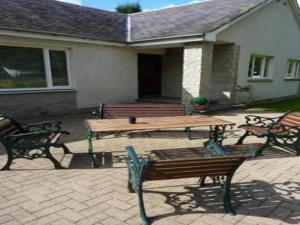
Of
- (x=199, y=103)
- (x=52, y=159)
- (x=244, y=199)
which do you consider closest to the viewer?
(x=244, y=199)

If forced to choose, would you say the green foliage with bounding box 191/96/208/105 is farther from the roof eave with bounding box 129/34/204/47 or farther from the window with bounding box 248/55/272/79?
the window with bounding box 248/55/272/79

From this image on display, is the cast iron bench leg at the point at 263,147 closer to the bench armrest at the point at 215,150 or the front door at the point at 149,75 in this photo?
the bench armrest at the point at 215,150

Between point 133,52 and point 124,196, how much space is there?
946 centimetres

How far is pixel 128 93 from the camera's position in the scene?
12.0 meters

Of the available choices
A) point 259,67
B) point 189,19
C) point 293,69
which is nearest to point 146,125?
point 189,19

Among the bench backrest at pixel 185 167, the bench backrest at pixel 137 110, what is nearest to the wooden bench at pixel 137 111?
the bench backrest at pixel 137 110

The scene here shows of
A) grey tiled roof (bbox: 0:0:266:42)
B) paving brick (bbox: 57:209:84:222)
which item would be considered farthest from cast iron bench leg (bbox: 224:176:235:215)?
grey tiled roof (bbox: 0:0:266:42)

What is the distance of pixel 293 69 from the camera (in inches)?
685

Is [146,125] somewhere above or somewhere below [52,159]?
above

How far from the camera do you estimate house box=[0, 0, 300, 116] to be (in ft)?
28.5

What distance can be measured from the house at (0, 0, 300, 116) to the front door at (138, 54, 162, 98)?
0.06 metres

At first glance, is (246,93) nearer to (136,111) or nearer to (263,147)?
(136,111)

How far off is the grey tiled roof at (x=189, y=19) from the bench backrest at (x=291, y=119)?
14.8 feet

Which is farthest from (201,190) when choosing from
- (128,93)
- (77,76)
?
(128,93)
